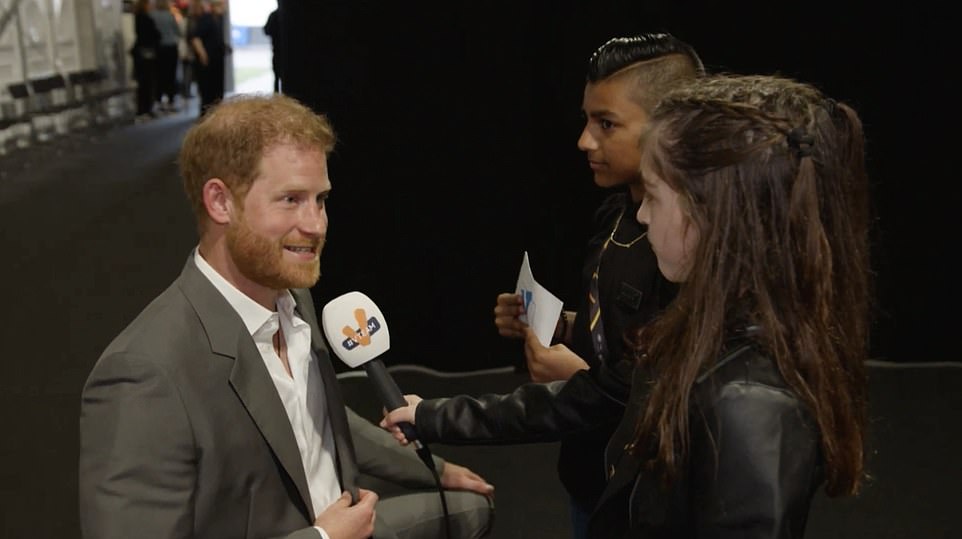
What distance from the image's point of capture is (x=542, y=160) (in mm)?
4094

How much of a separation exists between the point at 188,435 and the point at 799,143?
99cm

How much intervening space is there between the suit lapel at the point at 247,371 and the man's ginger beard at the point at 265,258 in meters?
0.07

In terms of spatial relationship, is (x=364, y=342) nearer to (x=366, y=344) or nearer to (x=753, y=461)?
(x=366, y=344)

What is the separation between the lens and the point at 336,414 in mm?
1840

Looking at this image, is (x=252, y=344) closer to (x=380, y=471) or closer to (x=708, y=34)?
(x=380, y=471)

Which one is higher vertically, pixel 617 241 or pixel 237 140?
pixel 237 140

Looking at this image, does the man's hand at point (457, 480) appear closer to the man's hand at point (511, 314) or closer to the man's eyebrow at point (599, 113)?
the man's hand at point (511, 314)

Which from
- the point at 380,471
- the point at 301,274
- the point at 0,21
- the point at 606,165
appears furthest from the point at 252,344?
the point at 0,21

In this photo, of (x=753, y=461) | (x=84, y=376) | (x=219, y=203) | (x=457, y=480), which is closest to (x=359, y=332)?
(x=219, y=203)

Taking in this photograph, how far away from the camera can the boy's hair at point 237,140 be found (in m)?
1.63

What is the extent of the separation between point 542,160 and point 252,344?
8.55ft

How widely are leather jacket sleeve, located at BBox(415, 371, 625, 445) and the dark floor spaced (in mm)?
1055

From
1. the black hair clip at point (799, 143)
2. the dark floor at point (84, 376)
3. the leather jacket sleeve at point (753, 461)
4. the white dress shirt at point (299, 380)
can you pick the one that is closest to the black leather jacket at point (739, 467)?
the leather jacket sleeve at point (753, 461)

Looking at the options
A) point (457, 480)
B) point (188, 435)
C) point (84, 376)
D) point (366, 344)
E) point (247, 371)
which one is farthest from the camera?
point (84, 376)
